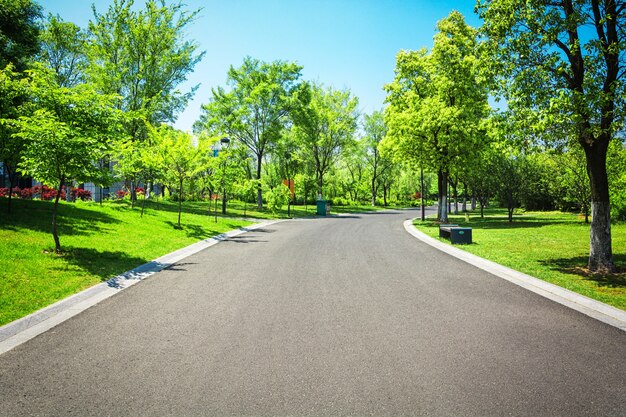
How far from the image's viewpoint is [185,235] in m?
16.9

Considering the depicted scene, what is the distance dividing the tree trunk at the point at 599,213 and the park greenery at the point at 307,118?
33mm

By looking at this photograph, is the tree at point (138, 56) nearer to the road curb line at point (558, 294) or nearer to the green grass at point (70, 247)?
the green grass at point (70, 247)

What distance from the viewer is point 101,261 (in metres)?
9.98

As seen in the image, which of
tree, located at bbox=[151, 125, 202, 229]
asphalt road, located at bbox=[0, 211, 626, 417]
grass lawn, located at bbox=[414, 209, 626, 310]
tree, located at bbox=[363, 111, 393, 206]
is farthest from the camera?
tree, located at bbox=[363, 111, 393, 206]

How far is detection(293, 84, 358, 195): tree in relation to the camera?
156 ft

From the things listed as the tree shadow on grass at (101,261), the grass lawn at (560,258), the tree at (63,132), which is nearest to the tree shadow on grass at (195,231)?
the tree shadow on grass at (101,261)

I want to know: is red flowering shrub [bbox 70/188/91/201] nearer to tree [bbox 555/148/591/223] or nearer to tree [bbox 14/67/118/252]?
tree [bbox 14/67/118/252]

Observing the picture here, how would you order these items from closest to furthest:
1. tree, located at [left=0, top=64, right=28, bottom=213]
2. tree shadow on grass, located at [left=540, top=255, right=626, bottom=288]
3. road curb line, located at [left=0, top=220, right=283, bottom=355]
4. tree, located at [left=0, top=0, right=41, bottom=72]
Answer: road curb line, located at [left=0, top=220, right=283, bottom=355], tree shadow on grass, located at [left=540, top=255, right=626, bottom=288], tree, located at [left=0, top=64, right=28, bottom=213], tree, located at [left=0, top=0, right=41, bottom=72]

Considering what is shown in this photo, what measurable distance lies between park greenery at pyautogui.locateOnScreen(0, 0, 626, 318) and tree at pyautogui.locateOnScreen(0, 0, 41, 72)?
0.07 meters

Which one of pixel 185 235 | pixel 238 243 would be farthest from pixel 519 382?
pixel 185 235

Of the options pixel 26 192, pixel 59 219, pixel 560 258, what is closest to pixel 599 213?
pixel 560 258

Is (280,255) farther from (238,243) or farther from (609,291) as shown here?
(609,291)

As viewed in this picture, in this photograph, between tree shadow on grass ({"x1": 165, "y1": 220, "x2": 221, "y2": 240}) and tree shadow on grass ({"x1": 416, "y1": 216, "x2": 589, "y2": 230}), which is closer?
tree shadow on grass ({"x1": 165, "y1": 220, "x2": 221, "y2": 240})

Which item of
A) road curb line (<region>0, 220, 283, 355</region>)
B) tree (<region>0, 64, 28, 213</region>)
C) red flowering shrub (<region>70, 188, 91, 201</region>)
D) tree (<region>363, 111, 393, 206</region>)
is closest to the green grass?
road curb line (<region>0, 220, 283, 355</region>)
